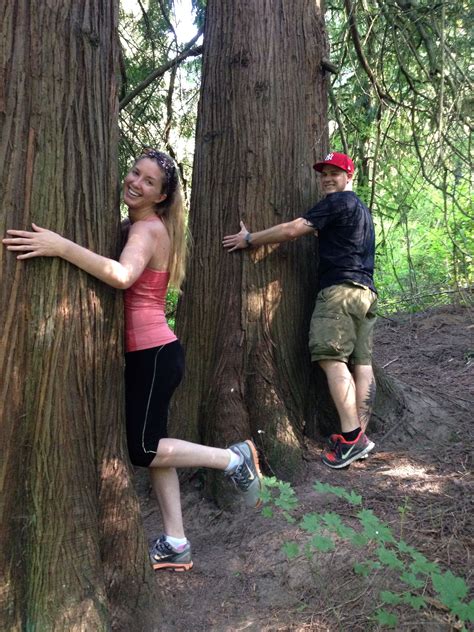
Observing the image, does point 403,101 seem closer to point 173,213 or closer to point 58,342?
point 173,213

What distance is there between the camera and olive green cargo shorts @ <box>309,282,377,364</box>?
3.81 metres

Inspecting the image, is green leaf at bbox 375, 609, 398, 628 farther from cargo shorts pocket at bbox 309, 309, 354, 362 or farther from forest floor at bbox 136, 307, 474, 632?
cargo shorts pocket at bbox 309, 309, 354, 362

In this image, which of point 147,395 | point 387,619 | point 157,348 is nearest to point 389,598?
point 387,619

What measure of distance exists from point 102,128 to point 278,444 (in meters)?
2.10

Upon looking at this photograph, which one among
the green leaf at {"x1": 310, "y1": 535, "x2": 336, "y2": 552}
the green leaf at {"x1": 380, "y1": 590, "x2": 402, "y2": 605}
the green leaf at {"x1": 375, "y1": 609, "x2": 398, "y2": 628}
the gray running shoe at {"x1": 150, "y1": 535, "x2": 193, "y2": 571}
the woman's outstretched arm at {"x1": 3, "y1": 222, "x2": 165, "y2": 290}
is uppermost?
the woman's outstretched arm at {"x1": 3, "y1": 222, "x2": 165, "y2": 290}

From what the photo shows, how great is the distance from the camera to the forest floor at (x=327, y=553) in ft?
8.46

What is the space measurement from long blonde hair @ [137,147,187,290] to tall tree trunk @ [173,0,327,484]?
78 centimetres

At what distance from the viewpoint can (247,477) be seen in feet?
10.5

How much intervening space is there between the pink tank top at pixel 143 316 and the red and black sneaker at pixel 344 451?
1.48 metres

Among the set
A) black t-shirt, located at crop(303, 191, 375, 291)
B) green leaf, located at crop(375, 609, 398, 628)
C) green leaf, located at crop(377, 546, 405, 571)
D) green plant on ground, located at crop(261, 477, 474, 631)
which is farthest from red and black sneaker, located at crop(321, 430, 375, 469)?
green leaf, located at crop(375, 609, 398, 628)

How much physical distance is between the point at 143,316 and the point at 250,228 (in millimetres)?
1171

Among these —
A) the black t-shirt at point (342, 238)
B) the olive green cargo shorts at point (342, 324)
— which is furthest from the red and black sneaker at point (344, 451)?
the black t-shirt at point (342, 238)

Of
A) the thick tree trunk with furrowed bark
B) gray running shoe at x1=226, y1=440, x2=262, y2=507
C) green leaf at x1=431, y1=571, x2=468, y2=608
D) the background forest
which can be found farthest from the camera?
the background forest

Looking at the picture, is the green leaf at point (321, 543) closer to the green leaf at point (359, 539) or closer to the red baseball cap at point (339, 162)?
the green leaf at point (359, 539)
